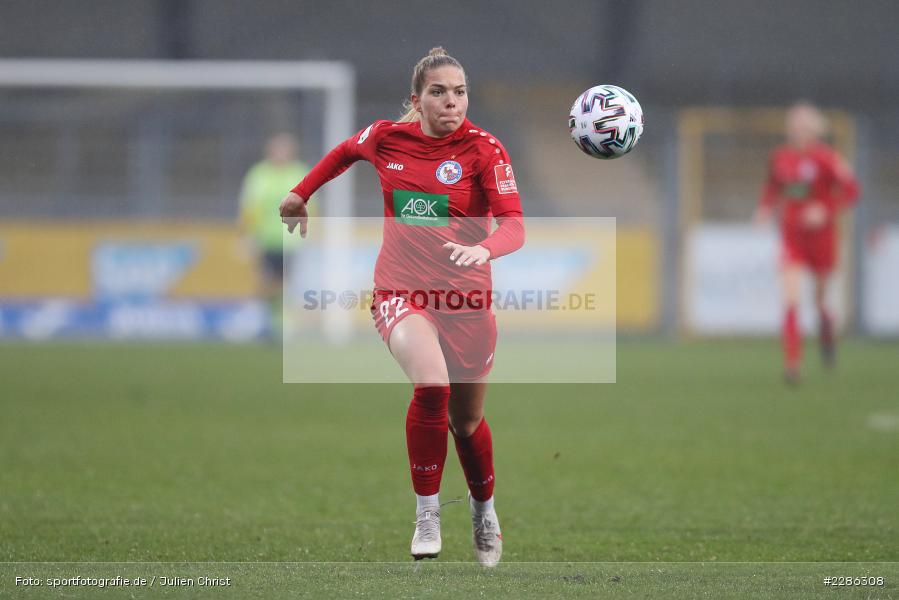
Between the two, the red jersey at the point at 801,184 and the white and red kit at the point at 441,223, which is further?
the red jersey at the point at 801,184

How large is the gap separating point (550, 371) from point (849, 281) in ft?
22.6

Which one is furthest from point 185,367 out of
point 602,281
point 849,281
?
point 849,281

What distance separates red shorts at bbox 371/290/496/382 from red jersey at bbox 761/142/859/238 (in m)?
7.55

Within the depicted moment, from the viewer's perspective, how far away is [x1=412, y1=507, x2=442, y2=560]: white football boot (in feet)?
14.8

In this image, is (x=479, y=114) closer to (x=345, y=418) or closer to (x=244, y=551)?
(x=345, y=418)

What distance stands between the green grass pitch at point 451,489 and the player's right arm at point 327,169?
4.22 feet

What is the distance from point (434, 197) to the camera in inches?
190

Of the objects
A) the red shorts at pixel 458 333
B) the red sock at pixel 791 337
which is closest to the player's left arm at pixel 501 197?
the red shorts at pixel 458 333

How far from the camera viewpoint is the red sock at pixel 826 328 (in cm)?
1219

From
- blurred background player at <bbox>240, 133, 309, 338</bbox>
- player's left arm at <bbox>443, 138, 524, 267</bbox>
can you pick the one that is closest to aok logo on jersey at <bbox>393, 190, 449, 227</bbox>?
player's left arm at <bbox>443, 138, 524, 267</bbox>

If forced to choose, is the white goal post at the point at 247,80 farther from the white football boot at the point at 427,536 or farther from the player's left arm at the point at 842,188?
the white football boot at the point at 427,536

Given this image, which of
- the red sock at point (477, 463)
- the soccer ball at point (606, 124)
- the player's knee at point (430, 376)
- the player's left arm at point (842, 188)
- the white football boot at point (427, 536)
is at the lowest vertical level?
the white football boot at point (427, 536)

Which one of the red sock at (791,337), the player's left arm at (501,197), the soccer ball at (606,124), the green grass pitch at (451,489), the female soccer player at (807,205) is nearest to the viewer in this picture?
the green grass pitch at (451,489)

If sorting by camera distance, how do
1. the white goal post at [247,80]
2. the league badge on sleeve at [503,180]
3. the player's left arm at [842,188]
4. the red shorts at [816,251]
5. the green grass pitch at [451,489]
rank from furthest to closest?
1. the white goal post at [247,80]
2. the red shorts at [816,251]
3. the player's left arm at [842,188]
4. the league badge on sleeve at [503,180]
5. the green grass pitch at [451,489]
